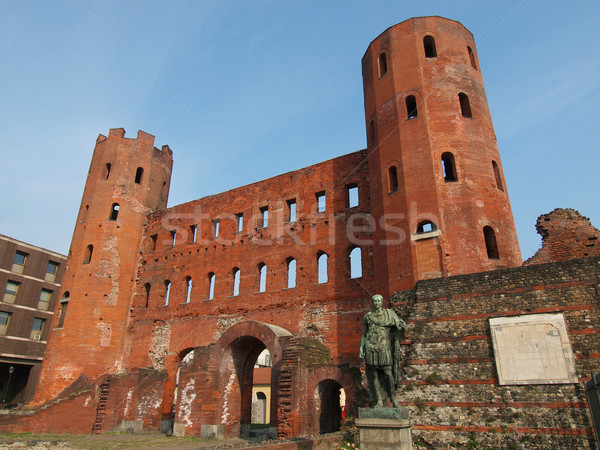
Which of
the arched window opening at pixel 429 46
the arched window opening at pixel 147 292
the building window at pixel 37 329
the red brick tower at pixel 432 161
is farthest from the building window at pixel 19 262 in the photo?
the arched window opening at pixel 429 46

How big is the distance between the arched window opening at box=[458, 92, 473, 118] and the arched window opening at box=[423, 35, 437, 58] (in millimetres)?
1999

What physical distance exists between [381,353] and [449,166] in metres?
10.1

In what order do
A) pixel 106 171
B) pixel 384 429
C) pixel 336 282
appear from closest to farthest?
pixel 384 429 < pixel 336 282 < pixel 106 171

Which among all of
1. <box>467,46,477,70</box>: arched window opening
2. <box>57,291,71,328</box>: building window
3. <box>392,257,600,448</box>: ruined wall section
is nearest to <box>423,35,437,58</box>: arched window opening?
<box>467,46,477,70</box>: arched window opening

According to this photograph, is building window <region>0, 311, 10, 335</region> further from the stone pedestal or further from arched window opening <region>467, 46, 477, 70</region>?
arched window opening <region>467, 46, 477, 70</region>

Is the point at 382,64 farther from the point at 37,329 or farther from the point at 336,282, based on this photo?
the point at 37,329

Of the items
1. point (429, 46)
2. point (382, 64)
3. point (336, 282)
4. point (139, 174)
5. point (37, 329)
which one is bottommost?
point (336, 282)

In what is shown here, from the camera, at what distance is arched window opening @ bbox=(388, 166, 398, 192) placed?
15.4m

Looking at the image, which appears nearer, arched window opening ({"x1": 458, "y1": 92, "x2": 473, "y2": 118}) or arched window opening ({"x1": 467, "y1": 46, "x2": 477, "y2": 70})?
arched window opening ({"x1": 458, "y1": 92, "x2": 473, "y2": 118})

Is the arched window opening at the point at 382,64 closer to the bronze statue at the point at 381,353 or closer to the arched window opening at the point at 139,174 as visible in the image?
the bronze statue at the point at 381,353

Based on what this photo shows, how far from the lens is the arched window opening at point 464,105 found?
52.0 feet

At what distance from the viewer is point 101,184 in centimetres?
2416

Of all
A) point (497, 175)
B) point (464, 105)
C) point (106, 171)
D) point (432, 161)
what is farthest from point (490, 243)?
point (106, 171)

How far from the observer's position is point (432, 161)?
1450 centimetres
